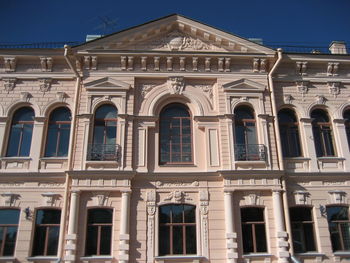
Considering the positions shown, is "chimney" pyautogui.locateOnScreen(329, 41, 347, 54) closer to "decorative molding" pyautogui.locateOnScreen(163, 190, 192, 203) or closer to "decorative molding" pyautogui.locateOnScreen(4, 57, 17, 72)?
"decorative molding" pyautogui.locateOnScreen(163, 190, 192, 203)

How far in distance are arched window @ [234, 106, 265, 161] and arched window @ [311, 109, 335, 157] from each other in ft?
8.86

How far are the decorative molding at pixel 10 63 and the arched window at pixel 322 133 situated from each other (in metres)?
12.9

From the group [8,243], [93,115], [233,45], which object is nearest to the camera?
[8,243]

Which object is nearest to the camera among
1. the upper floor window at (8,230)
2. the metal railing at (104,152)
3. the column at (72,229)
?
the column at (72,229)

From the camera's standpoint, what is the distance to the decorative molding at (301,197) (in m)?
12.3

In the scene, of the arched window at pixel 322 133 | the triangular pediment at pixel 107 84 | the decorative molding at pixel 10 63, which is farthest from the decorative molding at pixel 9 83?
the arched window at pixel 322 133

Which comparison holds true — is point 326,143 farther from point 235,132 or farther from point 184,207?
point 184,207

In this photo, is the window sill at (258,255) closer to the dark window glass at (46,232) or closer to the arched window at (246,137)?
the arched window at (246,137)

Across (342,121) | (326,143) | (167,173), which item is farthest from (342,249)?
(167,173)

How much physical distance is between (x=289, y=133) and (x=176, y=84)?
5.20 meters

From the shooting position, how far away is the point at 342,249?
39.3 feet

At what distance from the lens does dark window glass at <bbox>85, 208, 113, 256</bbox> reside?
445 inches

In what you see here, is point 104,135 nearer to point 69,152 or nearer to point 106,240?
point 69,152

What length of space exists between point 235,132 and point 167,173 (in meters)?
3.31
